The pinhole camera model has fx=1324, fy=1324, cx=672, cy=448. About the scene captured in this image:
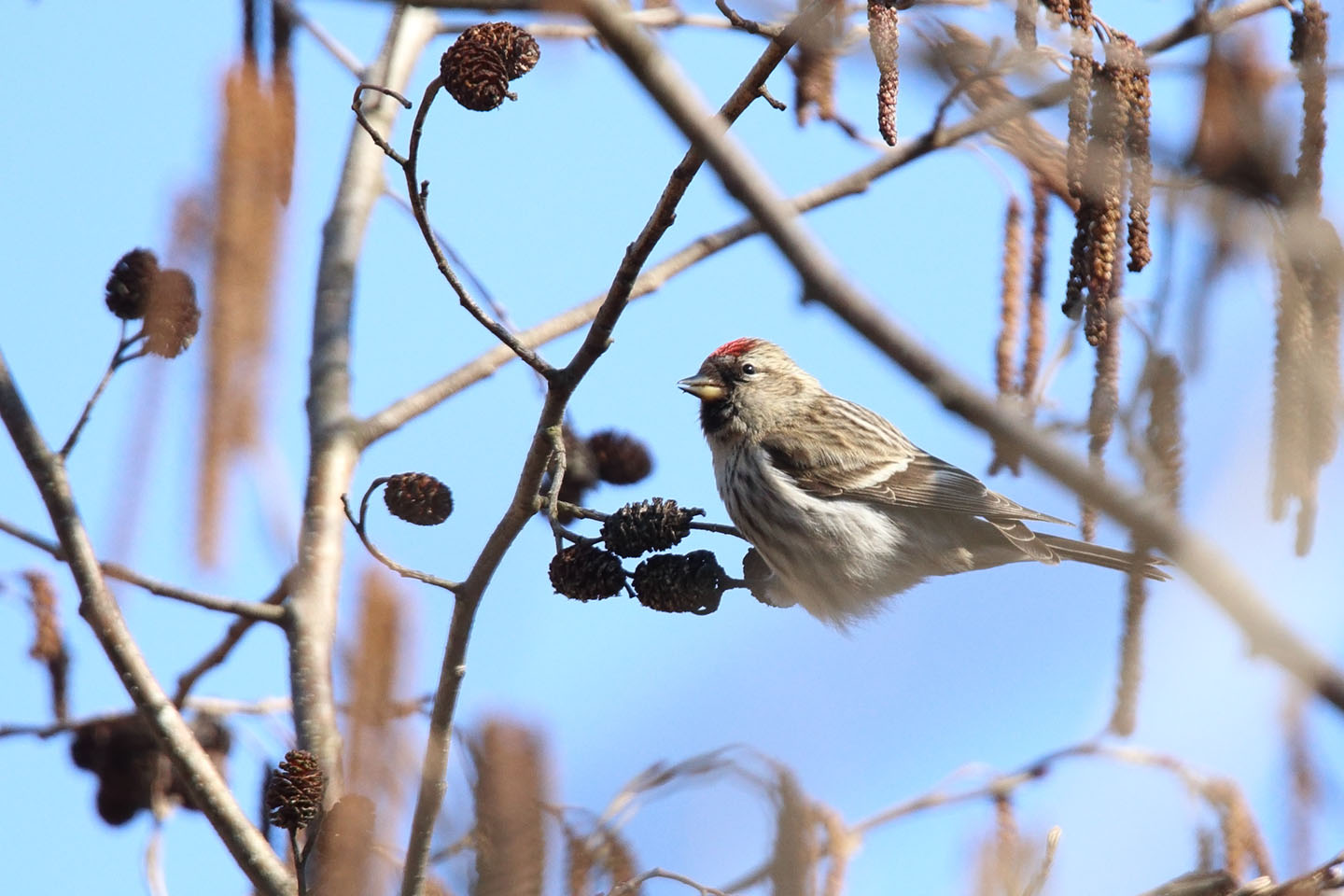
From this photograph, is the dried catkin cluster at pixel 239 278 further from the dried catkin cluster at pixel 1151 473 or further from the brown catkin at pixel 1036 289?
the brown catkin at pixel 1036 289

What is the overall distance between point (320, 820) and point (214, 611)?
79cm

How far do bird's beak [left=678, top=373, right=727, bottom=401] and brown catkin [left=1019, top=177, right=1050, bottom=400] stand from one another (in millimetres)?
1224

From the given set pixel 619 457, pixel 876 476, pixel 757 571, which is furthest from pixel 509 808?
pixel 876 476

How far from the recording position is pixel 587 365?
6.40ft

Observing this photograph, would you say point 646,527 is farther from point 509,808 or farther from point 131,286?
point 509,808

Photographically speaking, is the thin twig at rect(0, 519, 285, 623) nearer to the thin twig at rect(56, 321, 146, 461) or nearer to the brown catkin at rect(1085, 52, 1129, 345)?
the thin twig at rect(56, 321, 146, 461)

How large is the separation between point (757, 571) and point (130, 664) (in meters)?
1.79

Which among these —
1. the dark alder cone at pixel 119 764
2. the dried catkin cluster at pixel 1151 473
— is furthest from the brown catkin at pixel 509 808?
the dark alder cone at pixel 119 764

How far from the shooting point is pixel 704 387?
4.03 metres

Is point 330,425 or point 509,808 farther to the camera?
point 330,425

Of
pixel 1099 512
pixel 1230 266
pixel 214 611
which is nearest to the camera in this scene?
pixel 1099 512

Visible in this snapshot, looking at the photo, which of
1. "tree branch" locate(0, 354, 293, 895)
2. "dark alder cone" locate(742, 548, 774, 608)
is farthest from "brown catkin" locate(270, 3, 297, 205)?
"dark alder cone" locate(742, 548, 774, 608)

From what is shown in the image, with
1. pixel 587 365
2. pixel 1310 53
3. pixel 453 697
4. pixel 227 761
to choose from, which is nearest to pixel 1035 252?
pixel 1310 53

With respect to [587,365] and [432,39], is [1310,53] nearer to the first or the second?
[587,365]
